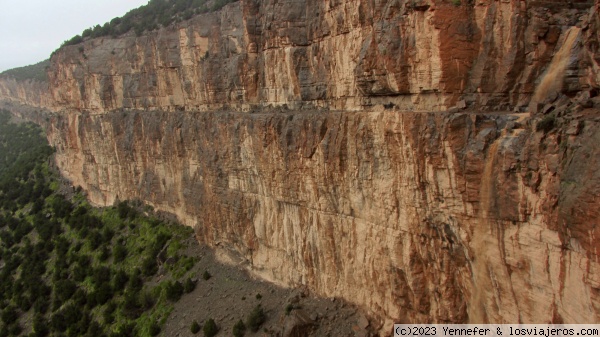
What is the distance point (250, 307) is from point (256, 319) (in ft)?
5.46

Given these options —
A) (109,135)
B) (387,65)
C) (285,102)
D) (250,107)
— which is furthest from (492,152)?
(109,135)

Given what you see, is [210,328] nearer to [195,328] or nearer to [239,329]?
[195,328]

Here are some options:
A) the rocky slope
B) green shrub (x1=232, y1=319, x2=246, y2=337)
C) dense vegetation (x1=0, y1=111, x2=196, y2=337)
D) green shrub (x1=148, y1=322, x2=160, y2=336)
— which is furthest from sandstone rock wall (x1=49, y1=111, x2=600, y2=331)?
green shrub (x1=148, y1=322, x2=160, y2=336)

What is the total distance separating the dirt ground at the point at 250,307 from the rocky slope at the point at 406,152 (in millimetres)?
785

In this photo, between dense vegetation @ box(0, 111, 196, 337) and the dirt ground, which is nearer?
the dirt ground

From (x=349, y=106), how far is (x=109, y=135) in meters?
26.8

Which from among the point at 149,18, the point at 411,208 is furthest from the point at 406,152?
the point at 149,18

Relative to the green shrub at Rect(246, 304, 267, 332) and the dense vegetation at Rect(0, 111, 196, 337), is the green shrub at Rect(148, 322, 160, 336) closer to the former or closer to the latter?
the dense vegetation at Rect(0, 111, 196, 337)

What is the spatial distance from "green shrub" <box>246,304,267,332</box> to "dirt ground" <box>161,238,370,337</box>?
0.71 ft

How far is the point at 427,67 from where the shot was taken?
16312 mm

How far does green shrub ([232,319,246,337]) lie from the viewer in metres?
23.3

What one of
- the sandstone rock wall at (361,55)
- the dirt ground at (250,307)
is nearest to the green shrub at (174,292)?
the dirt ground at (250,307)

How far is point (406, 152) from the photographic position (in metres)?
16.8

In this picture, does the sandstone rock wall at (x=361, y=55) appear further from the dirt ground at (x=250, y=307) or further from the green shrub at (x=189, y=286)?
the green shrub at (x=189, y=286)
